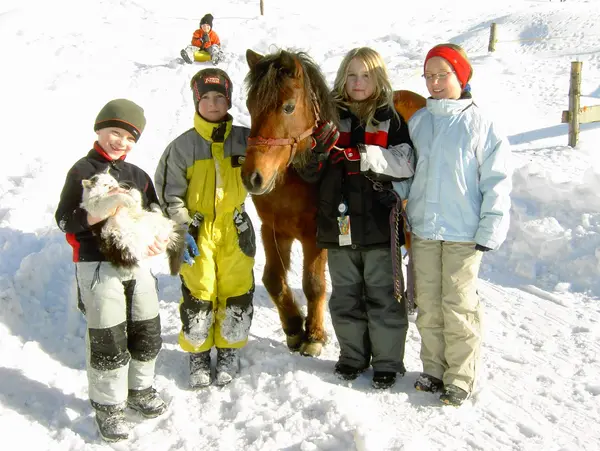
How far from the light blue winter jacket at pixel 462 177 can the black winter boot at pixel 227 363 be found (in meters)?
1.48

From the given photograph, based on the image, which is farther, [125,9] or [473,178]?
[125,9]

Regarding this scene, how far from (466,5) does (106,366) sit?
22.3 meters

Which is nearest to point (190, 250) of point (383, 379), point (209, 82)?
point (209, 82)

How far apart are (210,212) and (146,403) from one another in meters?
1.20

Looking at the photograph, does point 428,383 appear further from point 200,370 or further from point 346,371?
point 200,370

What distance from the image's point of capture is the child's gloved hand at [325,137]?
2.81 m

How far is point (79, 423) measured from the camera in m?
2.75

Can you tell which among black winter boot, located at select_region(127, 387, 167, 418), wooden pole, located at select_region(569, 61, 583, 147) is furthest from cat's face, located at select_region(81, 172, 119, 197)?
wooden pole, located at select_region(569, 61, 583, 147)

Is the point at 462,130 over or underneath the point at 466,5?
underneath

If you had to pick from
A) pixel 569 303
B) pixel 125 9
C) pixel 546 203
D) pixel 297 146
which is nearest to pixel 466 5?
pixel 125 9

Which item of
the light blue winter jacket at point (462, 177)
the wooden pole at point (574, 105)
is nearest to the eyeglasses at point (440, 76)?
the light blue winter jacket at point (462, 177)

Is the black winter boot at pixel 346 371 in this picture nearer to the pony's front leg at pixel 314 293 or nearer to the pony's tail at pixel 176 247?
the pony's front leg at pixel 314 293

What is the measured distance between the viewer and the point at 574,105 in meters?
7.74

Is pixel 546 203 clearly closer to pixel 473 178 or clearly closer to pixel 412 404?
pixel 473 178
